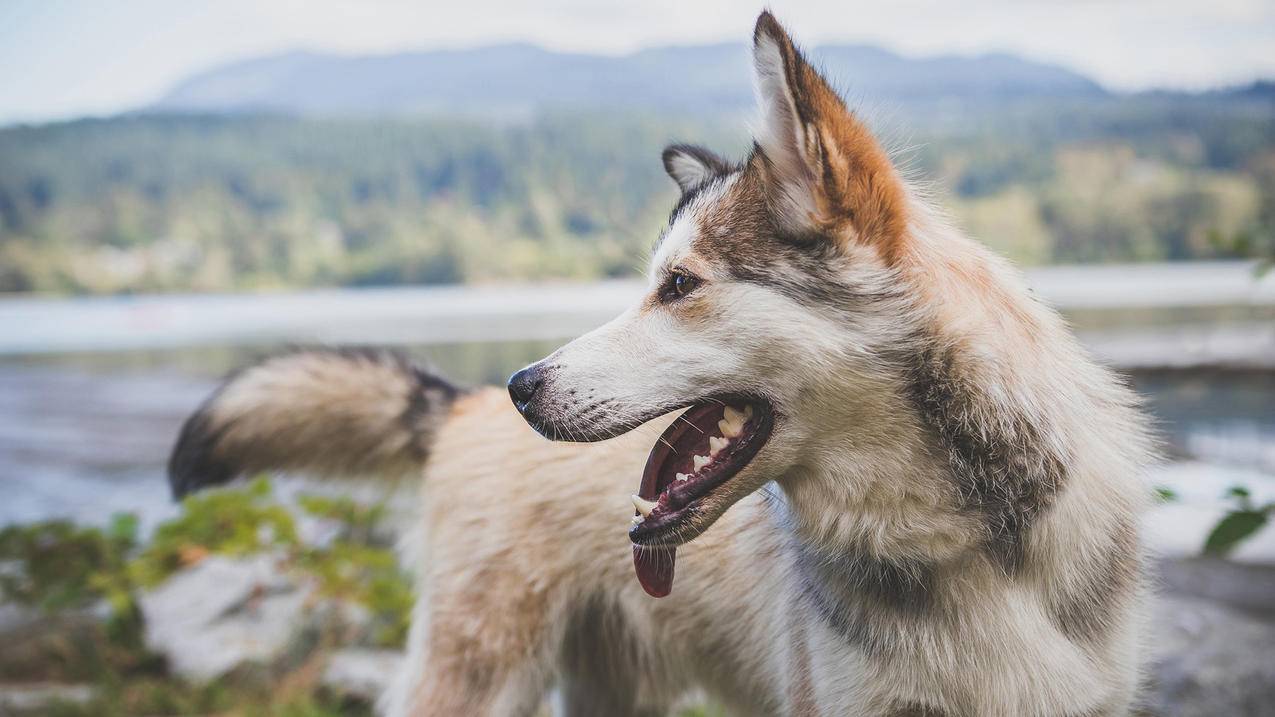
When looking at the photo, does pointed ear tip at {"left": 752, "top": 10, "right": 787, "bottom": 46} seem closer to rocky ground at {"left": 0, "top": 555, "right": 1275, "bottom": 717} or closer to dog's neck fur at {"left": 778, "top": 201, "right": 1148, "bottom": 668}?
dog's neck fur at {"left": 778, "top": 201, "right": 1148, "bottom": 668}

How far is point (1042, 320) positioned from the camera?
1.90 meters

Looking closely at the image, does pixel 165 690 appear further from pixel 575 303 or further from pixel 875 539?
pixel 575 303

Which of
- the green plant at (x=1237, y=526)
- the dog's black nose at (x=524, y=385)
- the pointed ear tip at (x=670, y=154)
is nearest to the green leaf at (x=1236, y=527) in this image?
the green plant at (x=1237, y=526)

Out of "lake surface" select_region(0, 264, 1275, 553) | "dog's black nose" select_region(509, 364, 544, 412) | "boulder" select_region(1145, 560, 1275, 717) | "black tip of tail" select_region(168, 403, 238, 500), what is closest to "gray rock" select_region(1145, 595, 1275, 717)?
"boulder" select_region(1145, 560, 1275, 717)

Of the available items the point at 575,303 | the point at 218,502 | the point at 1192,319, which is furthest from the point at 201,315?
the point at 1192,319

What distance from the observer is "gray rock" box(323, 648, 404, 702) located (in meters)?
4.04

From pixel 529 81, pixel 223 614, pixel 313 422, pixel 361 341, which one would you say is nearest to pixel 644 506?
pixel 313 422

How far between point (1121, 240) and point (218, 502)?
15670 millimetres

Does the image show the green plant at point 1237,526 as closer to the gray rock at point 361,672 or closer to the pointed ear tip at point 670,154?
the pointed ear tip at point 670,154

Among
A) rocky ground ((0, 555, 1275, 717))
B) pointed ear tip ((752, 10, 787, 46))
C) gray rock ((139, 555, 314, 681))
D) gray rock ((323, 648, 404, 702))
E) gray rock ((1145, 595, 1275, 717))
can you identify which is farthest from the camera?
gray rock ((139, 555, 314, 681))

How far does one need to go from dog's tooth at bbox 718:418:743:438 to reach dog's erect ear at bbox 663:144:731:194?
65 centimetres

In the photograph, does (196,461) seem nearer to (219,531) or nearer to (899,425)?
(899,425)

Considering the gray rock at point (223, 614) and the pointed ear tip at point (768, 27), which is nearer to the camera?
the pointed ear tip at point (768, 27)

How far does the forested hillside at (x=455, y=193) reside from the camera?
1460 cm
